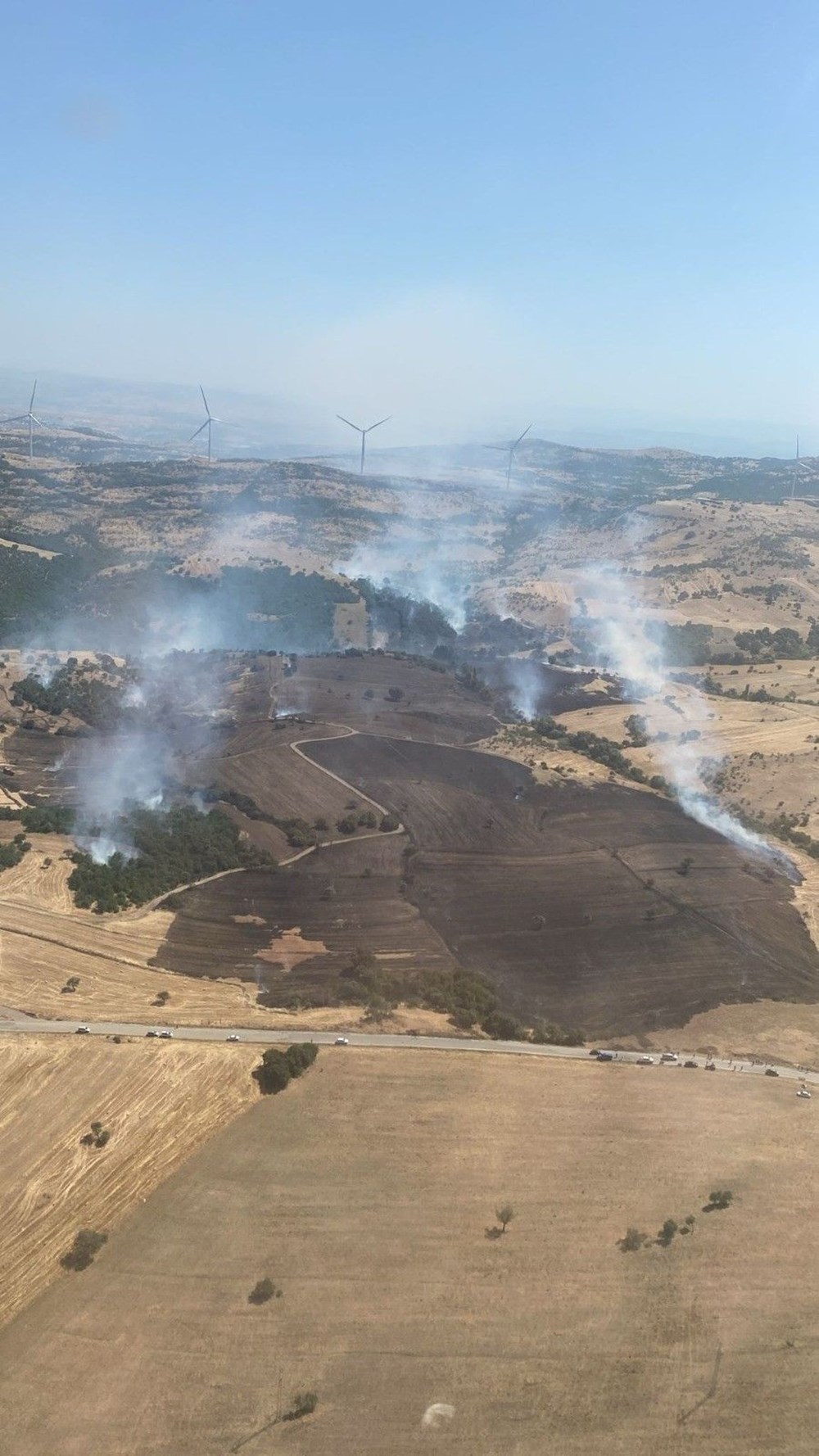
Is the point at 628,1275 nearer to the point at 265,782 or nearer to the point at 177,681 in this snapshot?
the point at 265,782

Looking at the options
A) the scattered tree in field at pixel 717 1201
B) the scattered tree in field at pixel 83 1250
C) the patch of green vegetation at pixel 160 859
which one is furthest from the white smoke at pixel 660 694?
the scattered tree in field at pixel 83 1250

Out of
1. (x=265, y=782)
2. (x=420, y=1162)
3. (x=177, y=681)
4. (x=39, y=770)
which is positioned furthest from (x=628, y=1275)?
(x=177, y=681)

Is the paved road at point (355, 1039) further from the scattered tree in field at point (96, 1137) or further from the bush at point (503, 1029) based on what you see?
Result: the scattered tree in field at point (96, 1137)

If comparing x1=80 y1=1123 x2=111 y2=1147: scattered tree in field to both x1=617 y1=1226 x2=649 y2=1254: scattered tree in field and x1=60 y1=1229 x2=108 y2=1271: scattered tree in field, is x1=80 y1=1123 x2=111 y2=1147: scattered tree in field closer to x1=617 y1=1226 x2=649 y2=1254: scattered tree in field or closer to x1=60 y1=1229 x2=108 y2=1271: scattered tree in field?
x1=60 y1=1229 x2=108 y2=1271: scattered tree in field

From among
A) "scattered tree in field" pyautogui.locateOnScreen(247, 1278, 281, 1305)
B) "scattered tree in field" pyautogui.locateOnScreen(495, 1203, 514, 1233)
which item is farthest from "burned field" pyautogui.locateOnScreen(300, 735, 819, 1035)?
"scattered tree in field" pyautogui.locateOnScreen(247, 1278, 281, 1305)

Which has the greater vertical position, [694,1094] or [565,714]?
[565,714]
